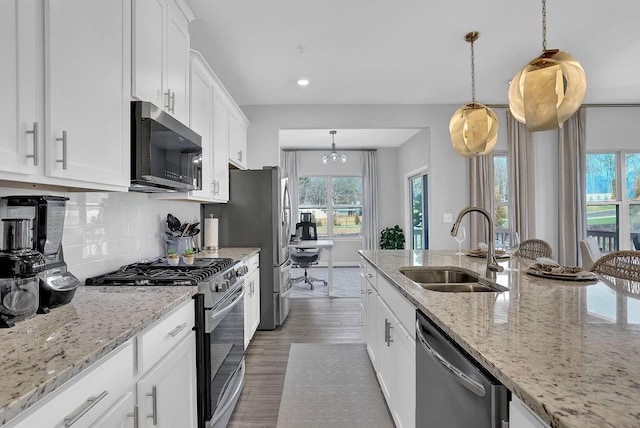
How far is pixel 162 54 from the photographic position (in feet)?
6.62

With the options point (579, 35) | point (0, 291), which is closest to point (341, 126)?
point (579, 35)

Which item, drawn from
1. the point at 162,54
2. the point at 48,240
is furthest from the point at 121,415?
the point at 162,54

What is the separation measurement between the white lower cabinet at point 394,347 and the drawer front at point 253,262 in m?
1.12

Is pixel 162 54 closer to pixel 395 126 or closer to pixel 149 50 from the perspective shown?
pixel 149 50

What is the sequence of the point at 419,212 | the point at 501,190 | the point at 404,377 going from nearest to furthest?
1. the point at 404,377
2. the point at 501,190
3. the point at 419,212

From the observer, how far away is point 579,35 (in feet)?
10.0

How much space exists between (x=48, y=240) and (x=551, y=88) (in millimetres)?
2368

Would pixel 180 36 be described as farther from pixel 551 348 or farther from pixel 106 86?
pixel 551 348

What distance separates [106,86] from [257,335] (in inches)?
107

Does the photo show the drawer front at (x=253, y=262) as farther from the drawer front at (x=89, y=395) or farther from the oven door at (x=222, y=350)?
the drawer front at (x=89, y=395)

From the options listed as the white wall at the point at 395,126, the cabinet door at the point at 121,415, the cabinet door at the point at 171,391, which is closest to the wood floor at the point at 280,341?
the cabinet door at the point at 171,391

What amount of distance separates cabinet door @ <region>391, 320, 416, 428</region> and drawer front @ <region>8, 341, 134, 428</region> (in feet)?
3.44

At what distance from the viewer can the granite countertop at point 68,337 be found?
0.75m

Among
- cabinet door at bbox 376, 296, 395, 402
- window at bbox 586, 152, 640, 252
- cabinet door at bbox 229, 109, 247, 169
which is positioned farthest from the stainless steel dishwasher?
window at bbox 586, 152, 640, 252
